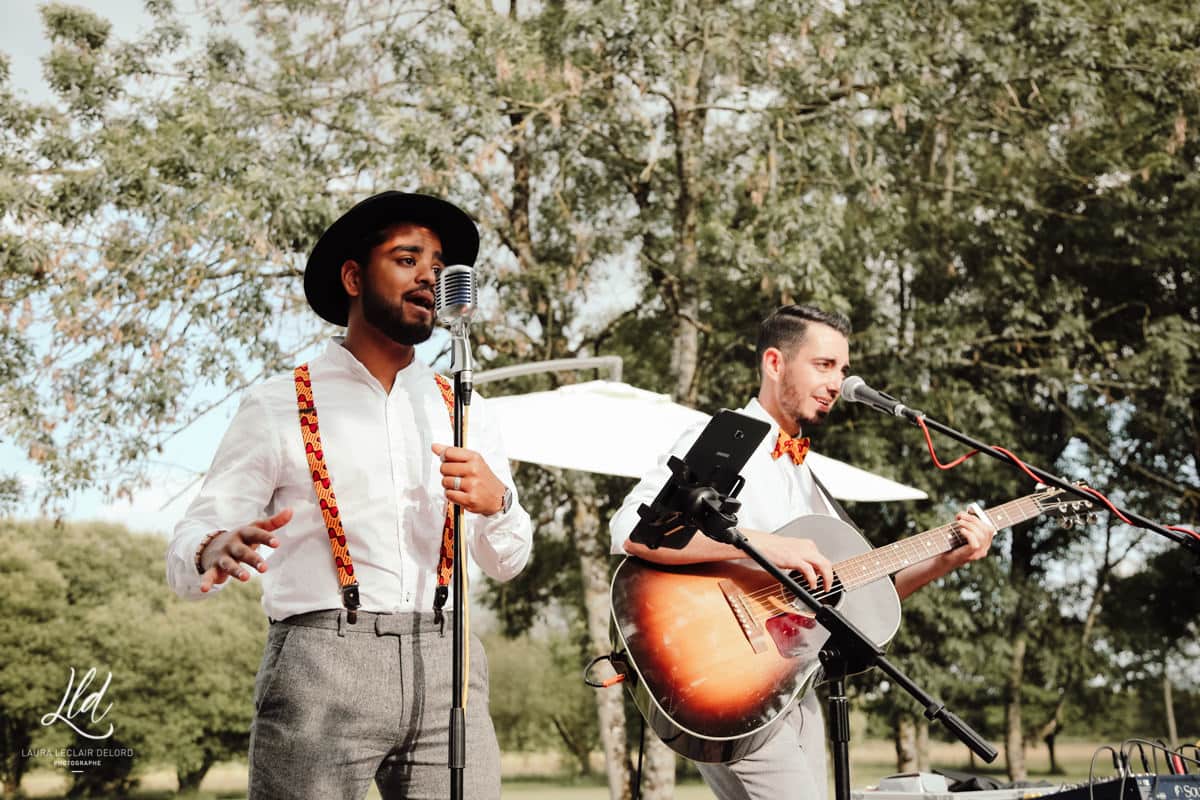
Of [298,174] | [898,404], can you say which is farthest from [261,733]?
[298,174]

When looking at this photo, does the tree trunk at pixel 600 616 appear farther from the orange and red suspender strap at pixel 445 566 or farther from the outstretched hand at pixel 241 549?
the outstretched hand at pixel 241 549

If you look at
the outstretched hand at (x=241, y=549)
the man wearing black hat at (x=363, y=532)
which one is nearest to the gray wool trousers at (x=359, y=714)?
the man wearing black hat at (x=363, y=532)

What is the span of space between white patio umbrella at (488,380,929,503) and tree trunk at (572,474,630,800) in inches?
157

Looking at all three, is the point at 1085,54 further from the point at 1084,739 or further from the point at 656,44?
the point at 1084,739

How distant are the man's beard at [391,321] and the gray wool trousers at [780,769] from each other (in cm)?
167

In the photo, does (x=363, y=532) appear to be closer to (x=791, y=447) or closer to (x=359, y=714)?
(x=359, y=714)

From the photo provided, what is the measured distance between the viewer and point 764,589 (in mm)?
3715

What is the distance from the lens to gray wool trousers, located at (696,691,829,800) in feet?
11.2

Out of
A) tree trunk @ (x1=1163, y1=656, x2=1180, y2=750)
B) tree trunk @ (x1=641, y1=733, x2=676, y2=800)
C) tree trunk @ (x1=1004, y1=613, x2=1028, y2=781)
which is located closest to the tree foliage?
tree trunk @ (x1=1004, y1=613, x2=1028, y2=781)

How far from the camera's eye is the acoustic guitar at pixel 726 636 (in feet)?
11.2

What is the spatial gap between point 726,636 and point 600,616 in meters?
8.09

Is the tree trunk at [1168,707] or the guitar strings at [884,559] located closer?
the guitar strings at [884,559]

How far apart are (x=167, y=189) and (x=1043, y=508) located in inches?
324

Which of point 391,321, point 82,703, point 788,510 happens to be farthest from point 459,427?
point 82,703
